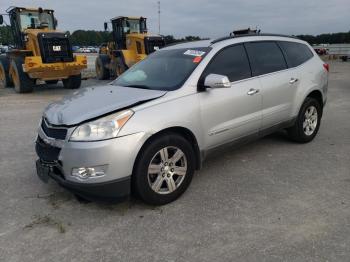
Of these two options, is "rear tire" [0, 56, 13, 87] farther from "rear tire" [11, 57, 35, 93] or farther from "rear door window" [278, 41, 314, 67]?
"rear door window" [278, 41, 314, 67]

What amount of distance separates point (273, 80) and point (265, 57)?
35 centimetres

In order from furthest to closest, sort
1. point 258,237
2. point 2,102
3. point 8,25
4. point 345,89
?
1. point 8,25
2. point 345,89
3. point 2,102
4. point 258,237

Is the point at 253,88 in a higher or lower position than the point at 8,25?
Result: lower

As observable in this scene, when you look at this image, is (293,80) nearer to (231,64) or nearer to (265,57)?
(265,57)

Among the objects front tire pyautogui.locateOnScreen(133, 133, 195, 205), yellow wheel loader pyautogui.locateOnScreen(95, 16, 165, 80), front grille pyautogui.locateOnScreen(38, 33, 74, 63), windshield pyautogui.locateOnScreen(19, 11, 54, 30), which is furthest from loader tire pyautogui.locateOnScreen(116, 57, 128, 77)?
front tire pyautogui.locateOnScreen(133, 133, 195, 205)

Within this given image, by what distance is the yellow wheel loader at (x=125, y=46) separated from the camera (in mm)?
14711

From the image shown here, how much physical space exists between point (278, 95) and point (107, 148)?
8.99 ft

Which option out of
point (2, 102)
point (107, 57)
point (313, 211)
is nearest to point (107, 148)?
point (313, 211)

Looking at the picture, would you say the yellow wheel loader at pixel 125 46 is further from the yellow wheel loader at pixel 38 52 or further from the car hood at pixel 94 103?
the car hood at pixel 94 103

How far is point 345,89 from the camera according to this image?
40.3 feet

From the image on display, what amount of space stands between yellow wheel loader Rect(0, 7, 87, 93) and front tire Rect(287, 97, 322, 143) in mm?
9155

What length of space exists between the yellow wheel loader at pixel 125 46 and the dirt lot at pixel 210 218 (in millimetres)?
10291

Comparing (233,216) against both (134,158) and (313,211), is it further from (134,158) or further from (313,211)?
(134,158)

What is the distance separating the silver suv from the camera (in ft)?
10.7
